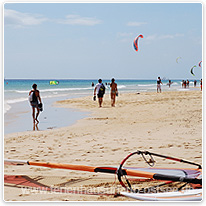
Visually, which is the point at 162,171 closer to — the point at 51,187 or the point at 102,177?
the point at 102,177

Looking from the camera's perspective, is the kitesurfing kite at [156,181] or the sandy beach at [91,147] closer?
the kitesurfing kite at [156,181]

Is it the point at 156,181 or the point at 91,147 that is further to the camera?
the point at 91,147

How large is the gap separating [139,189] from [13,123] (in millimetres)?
7255

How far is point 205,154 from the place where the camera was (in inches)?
177

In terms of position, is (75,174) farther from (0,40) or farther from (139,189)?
(0,40)

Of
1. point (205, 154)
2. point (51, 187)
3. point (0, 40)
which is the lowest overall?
point (51, 187)

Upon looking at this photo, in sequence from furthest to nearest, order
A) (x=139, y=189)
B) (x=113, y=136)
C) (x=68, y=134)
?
(x=68, y=134), (x=113, y=136), (x=139, y=189)

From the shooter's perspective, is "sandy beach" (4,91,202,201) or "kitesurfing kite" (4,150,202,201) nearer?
"kitesurfing kite" (4,150,202,201)

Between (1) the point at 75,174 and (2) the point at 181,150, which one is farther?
(2) the point at 181,150

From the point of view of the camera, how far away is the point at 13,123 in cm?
1037

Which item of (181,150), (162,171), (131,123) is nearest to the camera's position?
(162,171)

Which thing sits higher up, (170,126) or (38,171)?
(170,126)

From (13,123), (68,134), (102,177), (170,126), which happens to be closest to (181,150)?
(102,177)

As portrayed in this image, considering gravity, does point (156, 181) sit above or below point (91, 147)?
below
